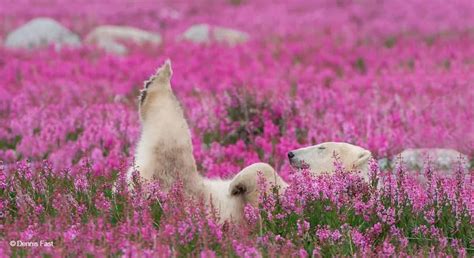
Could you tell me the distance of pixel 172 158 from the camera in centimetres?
628

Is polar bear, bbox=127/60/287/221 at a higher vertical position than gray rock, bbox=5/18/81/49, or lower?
lower

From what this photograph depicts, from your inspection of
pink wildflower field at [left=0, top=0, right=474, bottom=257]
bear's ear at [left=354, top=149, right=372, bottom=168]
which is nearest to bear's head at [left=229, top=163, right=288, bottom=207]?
pink wildflower field at [left=0, top=0, right=474, bottom=257]

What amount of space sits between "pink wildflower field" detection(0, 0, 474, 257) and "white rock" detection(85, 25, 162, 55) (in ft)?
1.40

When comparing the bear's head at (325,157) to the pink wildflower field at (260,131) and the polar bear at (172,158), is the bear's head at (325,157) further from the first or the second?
the polar bear at (172,158)

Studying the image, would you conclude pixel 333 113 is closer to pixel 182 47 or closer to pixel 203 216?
pixel 203 216

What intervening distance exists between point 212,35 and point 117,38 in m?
2.10

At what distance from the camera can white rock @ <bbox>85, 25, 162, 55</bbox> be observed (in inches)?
780

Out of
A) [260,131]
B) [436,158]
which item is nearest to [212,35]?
[260,131]

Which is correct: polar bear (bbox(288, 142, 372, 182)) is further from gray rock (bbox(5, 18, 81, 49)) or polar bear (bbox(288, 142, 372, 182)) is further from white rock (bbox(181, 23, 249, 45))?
white rock (bbox(181, 23, 249, 45))

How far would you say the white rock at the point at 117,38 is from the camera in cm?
1981

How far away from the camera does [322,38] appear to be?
21016mm

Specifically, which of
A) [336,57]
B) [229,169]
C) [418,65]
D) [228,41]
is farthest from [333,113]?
[228,41]

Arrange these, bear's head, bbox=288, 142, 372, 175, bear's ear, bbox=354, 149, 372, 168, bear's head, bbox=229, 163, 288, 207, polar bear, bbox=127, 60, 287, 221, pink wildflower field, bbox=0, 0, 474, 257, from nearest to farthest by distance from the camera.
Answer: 1. pink wildflower field, bbox=0, 0, 474, 257
2. polar bear, bbox=127, 60, 287, 221
3. bear's head, bbox=229, 163, 288, 207
4. bear's ear, bbox=354, 149, 372, 168
5. bear's head, bbox=288, 142, 372, 175

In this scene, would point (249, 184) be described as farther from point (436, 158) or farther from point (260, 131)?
point (260, 131)
